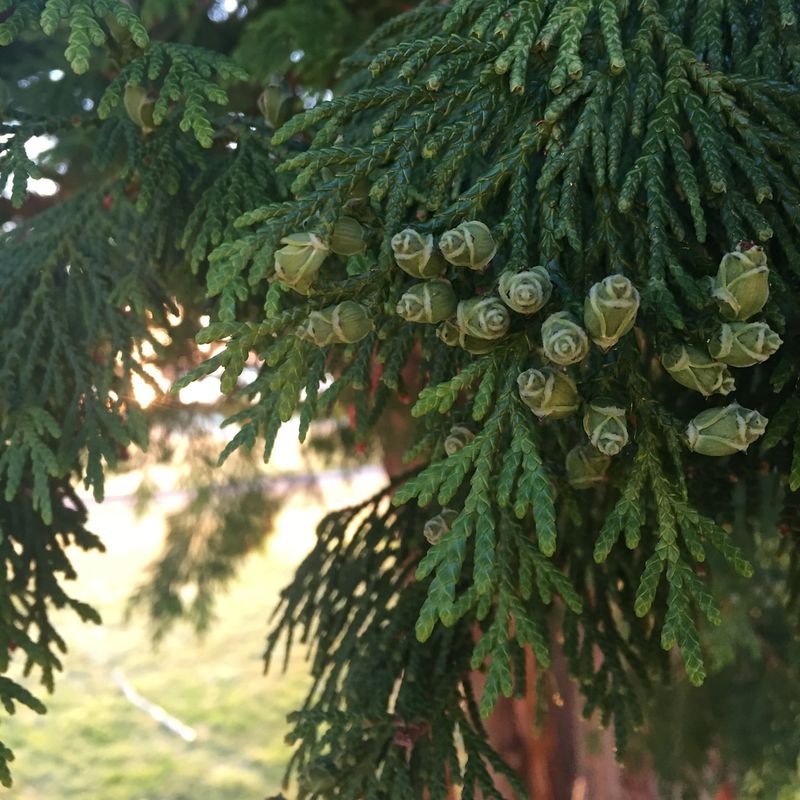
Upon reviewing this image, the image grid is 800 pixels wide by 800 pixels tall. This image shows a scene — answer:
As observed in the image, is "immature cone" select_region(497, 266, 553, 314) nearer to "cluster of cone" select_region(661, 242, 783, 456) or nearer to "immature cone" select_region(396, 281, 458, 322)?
"immature cone" select_region(396, 281, 458, 322)

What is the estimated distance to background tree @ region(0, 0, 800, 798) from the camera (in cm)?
104

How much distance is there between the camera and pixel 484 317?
0.96 meters

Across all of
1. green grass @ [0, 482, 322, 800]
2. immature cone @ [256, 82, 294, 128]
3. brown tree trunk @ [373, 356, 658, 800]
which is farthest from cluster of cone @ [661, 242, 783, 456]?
green grass @ [0, 482, 322, 800]

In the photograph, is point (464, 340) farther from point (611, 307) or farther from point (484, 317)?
point (611, 307)

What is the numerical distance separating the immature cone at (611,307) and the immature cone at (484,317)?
0.32 feet

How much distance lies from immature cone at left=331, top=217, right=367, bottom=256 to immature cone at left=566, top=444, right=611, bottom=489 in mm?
419

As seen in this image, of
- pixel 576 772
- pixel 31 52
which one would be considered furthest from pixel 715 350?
pixel 31 52

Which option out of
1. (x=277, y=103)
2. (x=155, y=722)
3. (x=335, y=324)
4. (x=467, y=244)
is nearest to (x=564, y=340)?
(x=467, y=244)

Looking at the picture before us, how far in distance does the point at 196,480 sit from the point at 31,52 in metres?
2.19

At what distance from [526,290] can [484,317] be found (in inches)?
2.4

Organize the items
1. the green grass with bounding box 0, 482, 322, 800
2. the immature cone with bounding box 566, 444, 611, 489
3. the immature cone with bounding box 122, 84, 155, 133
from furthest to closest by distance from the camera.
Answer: the green grass with bounding box 0, 482, 322, 800 → the immature cone with bounding box 122, 84, 155, 133 → the immature cone with bounding box 566, 444, 611, 489

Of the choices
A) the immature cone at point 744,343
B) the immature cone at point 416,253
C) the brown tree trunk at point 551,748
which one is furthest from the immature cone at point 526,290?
the brown tree trunk at point 551,748

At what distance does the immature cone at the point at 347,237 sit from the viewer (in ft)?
3.53

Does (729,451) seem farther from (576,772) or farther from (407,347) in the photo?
(576,772)
